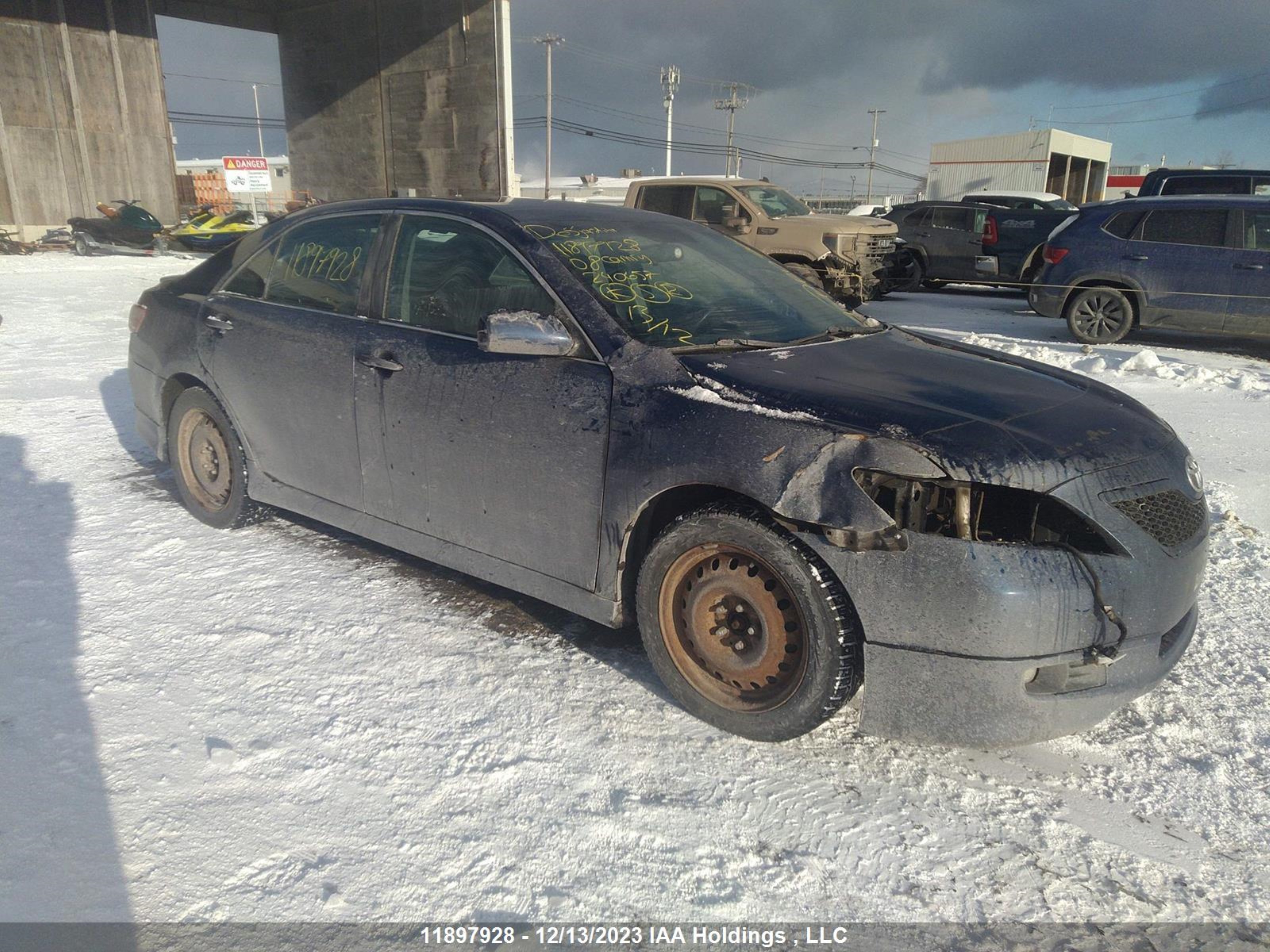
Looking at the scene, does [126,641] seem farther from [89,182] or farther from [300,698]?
[89,182]

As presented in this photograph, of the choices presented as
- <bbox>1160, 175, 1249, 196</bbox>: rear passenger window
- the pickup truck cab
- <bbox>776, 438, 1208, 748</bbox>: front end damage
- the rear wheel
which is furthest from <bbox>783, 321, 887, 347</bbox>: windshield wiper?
<bbox>1160, 175, 1249, 196</bbox>: rear passenger window

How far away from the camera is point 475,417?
3271 millimetres

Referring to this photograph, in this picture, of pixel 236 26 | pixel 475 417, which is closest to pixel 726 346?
pixel 475 417

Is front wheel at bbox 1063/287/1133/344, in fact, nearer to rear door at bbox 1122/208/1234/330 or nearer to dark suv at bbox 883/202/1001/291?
rear door at bbox 1122/208/1234/330

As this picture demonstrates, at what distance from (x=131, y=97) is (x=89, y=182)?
2986mm

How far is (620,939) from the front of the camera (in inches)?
83.0

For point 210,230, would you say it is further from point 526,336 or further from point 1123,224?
point 526,336

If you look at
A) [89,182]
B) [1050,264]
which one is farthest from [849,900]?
[89,182]

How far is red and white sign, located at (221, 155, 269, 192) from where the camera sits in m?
24.2

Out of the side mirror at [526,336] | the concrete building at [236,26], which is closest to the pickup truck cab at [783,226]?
the side mirror at [526,336]

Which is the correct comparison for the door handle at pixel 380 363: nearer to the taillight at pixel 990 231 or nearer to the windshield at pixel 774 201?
the windshield at pixel 774 201

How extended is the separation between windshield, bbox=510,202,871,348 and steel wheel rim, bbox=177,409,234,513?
2.09m

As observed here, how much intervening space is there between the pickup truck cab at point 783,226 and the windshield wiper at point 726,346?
9088mm

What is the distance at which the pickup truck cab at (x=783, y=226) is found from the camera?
1223 centimetres
